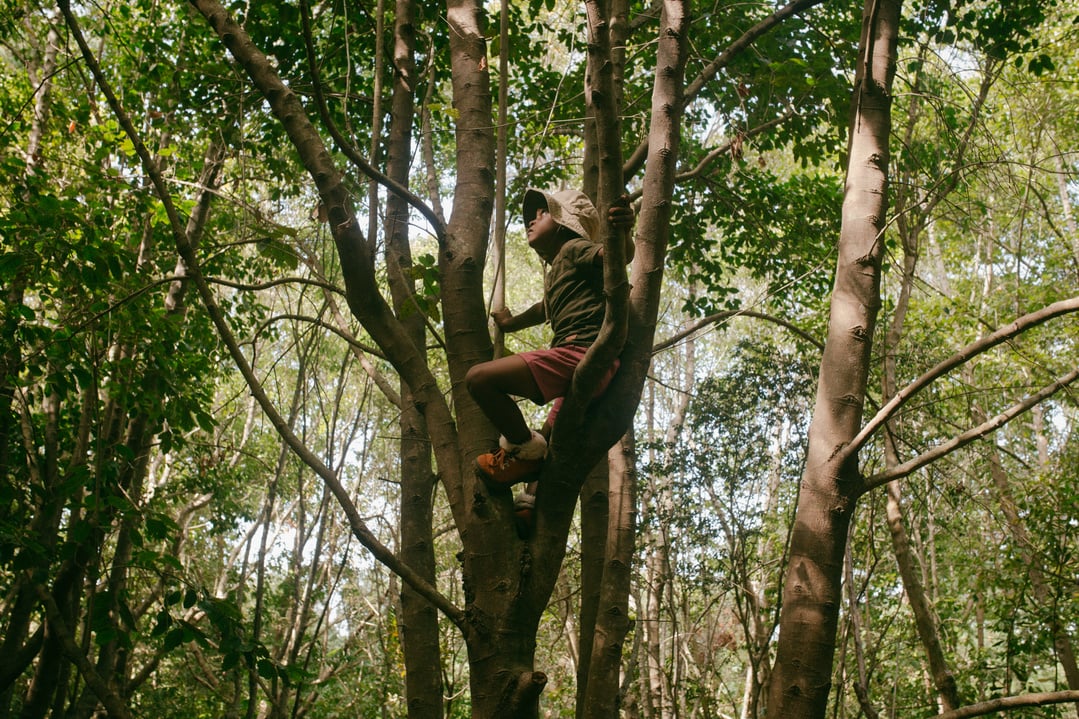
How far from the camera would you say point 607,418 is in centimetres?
195

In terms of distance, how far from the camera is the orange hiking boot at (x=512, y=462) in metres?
2.05

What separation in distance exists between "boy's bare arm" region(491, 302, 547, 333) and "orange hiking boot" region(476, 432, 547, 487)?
0.35 metres

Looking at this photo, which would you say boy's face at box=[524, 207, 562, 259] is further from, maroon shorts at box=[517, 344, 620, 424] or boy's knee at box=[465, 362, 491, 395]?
boy's knee at box=[465, 362, 491, 395]

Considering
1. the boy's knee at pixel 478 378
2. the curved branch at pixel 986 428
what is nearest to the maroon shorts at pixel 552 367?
the boy's knee at pixel 478 378

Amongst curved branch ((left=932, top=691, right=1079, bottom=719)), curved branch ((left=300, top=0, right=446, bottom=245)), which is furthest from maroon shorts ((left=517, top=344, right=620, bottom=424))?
curved branch ((left=932, top=691, right=1079, bottom=719))

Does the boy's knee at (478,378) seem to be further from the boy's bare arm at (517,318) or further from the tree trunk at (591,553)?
the tree trunk at (591,553)

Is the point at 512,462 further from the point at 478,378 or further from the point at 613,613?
the point at 613,613

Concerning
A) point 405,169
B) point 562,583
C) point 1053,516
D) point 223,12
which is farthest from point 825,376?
point 562,583

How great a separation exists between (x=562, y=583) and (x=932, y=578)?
6213mm

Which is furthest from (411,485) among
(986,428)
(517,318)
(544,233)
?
(986,428)

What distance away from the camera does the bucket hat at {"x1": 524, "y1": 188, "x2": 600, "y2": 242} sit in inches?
107

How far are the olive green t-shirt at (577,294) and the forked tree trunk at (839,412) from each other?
817 millimetres

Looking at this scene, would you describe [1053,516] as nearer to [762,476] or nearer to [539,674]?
[762,476]

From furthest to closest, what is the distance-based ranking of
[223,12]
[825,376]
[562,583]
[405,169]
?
[562,583] < [405,169] < [825,376] < [223,12]
